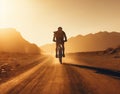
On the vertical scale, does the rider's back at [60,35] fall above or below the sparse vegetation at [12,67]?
Answer: above

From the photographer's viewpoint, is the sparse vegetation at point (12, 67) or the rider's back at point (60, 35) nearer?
the sparse vegetation at point (12, 67)

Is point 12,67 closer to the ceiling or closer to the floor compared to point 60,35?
closer to the floor

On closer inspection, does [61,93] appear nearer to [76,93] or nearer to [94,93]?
[76,93]

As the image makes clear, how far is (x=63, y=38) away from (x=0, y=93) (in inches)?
642

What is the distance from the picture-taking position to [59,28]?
24172 millimetres

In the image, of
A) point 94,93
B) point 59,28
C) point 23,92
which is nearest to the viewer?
point 94,93

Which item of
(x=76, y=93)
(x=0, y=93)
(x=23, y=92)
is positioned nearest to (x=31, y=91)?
(x=23, y=92)

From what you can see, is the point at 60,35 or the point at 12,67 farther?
the point at 60,35

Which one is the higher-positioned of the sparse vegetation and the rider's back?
the rider's back

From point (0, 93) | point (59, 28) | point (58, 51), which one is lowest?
point (0, 93)

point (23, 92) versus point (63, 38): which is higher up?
point (63, 38)

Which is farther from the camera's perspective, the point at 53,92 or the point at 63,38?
the point at 63,38

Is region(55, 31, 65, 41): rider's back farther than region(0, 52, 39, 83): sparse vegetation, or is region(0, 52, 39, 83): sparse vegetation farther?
region(55, 31, 65, 41): rider's back

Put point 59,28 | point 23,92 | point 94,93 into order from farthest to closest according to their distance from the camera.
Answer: point 59,28 → point 23,92 → point 94,93
